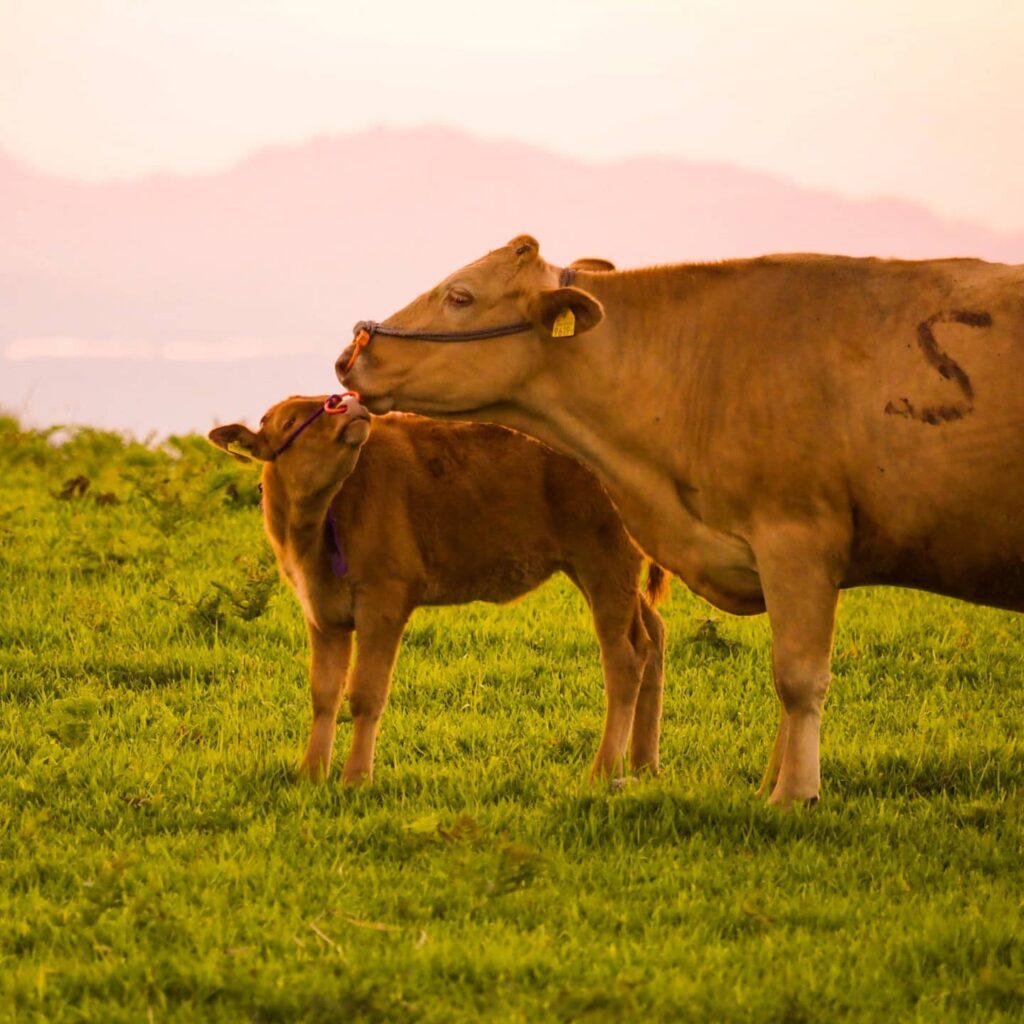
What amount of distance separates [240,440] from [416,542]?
3.28ft

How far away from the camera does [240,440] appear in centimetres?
843

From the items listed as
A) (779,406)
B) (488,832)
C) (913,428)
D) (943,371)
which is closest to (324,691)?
(488,832)

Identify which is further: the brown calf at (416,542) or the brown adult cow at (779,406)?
the brown calf at (416,542)

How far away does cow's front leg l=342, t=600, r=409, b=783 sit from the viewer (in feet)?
27.2

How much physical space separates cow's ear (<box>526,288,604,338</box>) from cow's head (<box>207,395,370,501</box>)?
3.13 feet

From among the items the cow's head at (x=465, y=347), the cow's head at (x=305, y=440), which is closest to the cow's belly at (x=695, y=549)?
the cow's head at (x=465, y=347)

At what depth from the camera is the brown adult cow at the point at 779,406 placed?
7.67 m

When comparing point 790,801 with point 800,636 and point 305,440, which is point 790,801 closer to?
point 800,636

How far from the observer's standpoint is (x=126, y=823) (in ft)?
25.3

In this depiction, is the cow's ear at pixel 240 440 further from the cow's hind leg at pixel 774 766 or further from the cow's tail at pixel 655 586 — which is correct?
the cow's hind leg at pixel 774 766

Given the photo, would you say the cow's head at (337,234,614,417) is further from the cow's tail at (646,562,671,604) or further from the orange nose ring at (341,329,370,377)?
the cow's tail at (646,562,671,604)

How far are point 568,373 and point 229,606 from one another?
14.7ft

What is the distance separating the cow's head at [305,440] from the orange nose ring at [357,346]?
0.88 feet

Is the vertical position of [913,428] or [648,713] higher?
[913,428]
